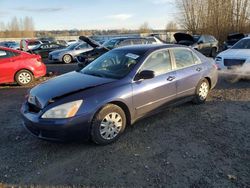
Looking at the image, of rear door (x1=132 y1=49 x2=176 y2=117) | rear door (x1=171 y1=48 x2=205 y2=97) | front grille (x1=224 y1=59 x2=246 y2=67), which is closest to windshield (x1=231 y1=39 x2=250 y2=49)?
front grille (x1=224 y1=59 x2=246 y2=67)

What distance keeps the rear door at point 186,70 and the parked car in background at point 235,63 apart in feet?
9.66

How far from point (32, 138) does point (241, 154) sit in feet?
11.2

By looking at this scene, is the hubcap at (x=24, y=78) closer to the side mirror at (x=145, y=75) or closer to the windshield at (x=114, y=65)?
the windshield at (x=114, y=65)

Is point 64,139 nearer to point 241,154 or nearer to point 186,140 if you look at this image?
point 186,140

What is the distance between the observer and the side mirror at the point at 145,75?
190 inches

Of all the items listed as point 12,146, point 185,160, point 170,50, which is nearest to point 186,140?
point 185,160

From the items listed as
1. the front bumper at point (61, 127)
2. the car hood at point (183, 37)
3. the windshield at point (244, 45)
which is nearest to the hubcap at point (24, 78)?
the front bumper at point (61, 127)

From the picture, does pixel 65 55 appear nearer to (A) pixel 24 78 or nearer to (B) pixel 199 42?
(A) pixel 24 78

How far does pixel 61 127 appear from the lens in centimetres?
404

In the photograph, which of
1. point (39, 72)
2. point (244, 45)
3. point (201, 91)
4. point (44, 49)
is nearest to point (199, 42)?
point (244, 45)

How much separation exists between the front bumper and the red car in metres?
5.84

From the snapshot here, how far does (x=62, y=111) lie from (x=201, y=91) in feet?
12.0

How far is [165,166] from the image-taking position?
12.5 feet

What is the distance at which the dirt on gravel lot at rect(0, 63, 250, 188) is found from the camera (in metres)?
3.54
